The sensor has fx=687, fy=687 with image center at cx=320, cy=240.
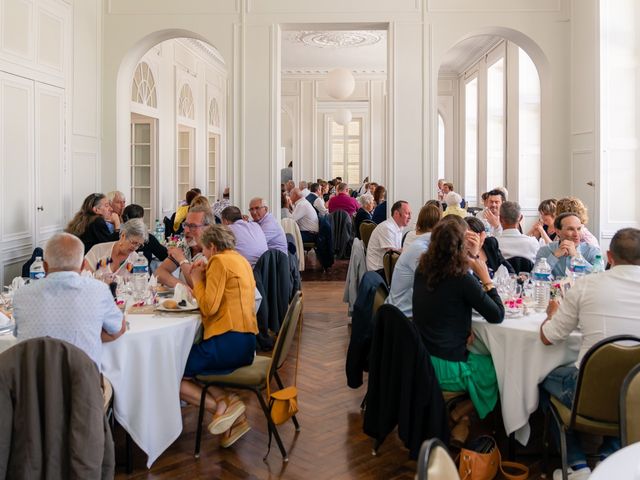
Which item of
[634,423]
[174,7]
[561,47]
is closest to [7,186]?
[174,7]

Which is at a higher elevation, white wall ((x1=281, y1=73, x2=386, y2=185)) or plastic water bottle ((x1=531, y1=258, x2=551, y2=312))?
white wall ((x1=281, y1=73, x2=386, y2=185))

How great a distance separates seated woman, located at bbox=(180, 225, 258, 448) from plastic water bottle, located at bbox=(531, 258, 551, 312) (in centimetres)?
167

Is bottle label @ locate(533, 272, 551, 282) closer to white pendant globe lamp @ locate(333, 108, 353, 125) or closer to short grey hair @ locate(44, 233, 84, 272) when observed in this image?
short grey hair @ locate(44, 233, 84, 272)

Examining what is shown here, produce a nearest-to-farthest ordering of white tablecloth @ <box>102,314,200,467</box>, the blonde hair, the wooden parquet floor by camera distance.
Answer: white tablecloth @ <box>102,314,200,467</box> < the wooden parquet floor < the blonde hair

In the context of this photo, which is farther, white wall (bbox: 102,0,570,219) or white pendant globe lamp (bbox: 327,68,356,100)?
white pendant globe lamp (bbox: 327,68,356,100)

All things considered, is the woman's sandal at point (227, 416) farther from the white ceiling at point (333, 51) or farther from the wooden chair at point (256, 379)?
the white ceiling at point (333, 51)

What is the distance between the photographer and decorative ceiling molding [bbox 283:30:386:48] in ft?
41.3

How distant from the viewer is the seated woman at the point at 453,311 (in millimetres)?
3510

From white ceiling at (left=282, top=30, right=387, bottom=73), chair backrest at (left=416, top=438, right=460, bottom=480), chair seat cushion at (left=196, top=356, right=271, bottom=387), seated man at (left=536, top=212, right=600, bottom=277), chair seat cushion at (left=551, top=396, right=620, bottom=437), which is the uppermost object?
white ceiling at (left=282, top=30, right=387, bottom=73)

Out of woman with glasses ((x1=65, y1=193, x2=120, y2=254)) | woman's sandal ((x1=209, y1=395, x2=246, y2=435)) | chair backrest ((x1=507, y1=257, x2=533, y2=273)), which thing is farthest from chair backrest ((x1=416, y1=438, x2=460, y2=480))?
woman with glasses ((x1=65, y1=193, x2=120, y2=254))

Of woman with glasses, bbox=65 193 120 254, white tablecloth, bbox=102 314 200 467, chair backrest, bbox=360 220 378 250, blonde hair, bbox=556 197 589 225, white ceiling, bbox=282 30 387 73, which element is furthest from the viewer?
white ceiling, bbox=282 30 387 73

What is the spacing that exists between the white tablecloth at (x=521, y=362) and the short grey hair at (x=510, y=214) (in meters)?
1.87

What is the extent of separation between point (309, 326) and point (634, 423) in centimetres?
461

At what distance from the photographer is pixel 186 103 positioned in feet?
40.3
